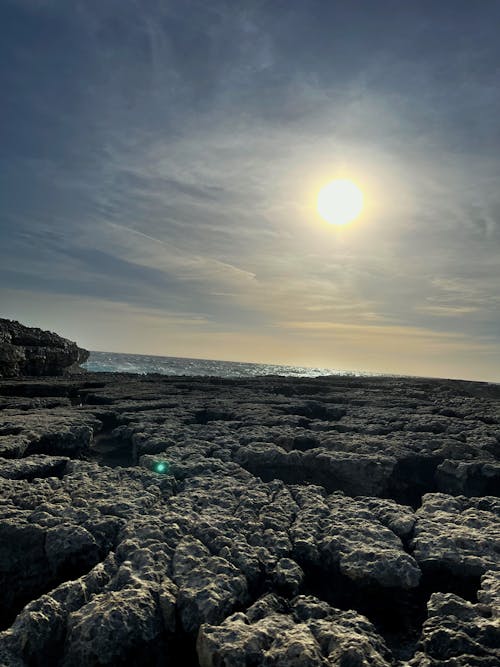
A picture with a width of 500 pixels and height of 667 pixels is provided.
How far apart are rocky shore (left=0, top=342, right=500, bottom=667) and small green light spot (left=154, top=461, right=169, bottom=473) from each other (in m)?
0.02

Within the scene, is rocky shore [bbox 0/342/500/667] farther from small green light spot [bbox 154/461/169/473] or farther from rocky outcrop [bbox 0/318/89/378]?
rocky outcrop [bbox 0/318/89/378]

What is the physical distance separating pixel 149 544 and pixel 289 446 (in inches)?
169

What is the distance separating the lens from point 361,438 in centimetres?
844

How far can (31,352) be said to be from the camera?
942 inches

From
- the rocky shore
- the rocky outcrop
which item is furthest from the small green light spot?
the rocky outcrop

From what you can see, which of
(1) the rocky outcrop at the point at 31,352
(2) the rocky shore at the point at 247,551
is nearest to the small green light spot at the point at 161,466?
(2) the rocky shore at the point at 247,551

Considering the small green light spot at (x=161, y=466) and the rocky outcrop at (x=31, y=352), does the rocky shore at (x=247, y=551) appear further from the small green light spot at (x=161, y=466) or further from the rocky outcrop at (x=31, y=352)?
the rocky outcrop at (x=31, y=352)

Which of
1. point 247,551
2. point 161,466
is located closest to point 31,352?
point 161,466

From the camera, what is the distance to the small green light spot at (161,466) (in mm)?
A: 6813

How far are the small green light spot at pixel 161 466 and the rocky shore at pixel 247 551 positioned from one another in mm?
22

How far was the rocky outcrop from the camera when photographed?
66.9 ft

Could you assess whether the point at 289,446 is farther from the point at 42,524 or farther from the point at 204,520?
the point at 42,524

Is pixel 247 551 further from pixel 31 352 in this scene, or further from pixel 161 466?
pixel 31 352

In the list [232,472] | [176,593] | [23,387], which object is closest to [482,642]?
[176,593]
